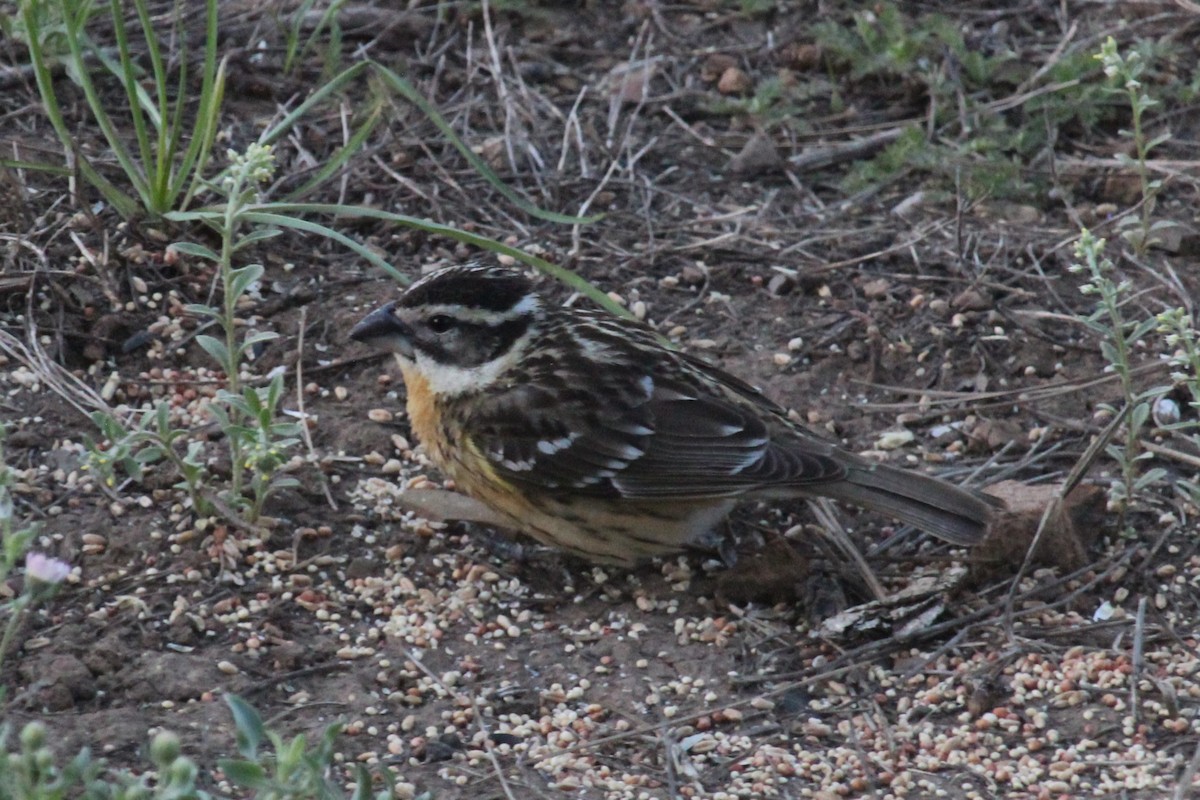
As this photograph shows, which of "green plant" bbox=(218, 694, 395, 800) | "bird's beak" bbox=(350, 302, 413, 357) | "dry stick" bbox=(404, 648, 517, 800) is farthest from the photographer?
"bird's beak" bbox=(350, 302, 413, 357)

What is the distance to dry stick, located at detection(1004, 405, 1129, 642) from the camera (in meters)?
4.94

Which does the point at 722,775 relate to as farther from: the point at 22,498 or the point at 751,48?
the point at 751,48

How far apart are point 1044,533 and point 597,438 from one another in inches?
53.6

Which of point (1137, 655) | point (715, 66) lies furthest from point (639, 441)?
point (715, 66)

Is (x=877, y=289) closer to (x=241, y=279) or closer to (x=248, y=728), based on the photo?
(x=241, y=279)

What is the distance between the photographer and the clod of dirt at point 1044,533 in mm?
5062

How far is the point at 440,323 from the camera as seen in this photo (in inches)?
212

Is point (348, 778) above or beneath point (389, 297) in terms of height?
beneath

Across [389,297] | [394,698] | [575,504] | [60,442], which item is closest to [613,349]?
[575,504]

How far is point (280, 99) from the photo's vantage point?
704 centimetres

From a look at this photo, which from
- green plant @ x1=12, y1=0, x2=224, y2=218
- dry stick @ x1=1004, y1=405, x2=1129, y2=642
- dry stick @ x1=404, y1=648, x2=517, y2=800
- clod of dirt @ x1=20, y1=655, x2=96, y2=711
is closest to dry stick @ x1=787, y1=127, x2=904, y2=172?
dry stick @ x1=1004, y1=405, x2=1129, y2=642

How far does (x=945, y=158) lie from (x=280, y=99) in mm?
2716

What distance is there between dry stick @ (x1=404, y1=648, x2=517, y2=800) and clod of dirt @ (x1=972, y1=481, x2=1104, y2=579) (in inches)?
61.9

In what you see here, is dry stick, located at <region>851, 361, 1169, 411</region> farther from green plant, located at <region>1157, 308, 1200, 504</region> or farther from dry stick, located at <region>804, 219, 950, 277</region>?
Answer: dry stick, located at <region>804, 219, 950, 277</region>
